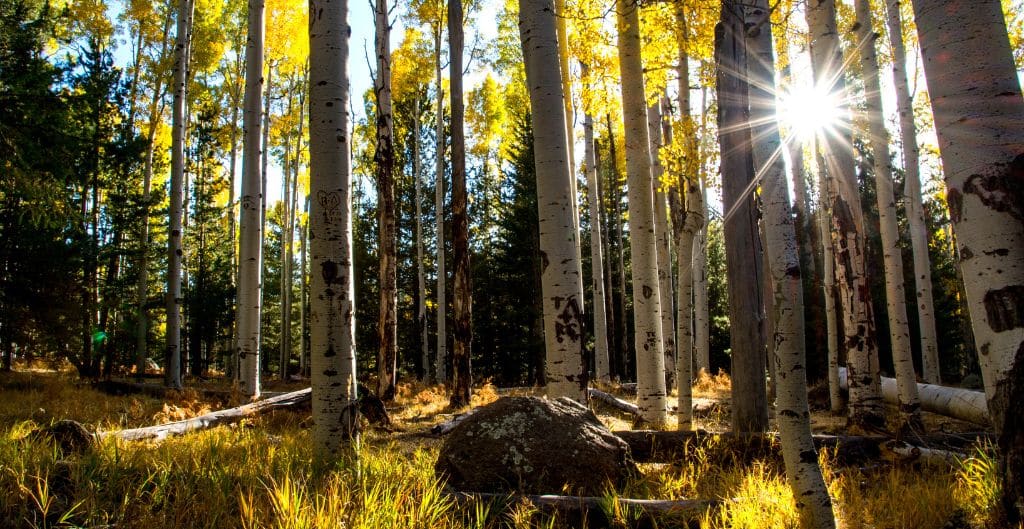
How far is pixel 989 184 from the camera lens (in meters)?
2.08

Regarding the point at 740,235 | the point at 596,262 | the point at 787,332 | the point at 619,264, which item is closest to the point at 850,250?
the point at 740,235

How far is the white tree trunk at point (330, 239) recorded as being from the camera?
3668mm

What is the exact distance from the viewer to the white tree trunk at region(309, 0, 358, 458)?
3668 millimetres

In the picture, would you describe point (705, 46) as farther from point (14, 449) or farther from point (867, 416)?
point (14, 449)

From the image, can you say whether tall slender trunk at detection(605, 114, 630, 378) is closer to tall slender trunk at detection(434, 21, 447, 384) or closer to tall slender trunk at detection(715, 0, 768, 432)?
tall slender trunk at detection(434, 21, 447, 384)

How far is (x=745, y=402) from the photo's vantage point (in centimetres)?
489

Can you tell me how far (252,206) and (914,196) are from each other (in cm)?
1100

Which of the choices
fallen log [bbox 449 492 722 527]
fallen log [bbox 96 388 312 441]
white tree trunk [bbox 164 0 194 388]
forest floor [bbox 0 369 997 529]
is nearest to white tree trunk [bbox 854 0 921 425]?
forest floor [bbox 0 369 997 529]

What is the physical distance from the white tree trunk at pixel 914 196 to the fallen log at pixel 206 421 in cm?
996

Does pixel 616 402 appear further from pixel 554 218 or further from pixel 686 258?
pixel 554 218

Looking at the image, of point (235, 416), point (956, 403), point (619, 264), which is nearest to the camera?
point (235, 416)

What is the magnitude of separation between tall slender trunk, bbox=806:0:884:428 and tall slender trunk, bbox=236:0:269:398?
8.03 metres

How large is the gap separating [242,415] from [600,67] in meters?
7.19

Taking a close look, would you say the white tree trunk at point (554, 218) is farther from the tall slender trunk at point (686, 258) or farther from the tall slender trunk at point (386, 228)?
the tall slender trunk at point (386, 228)
